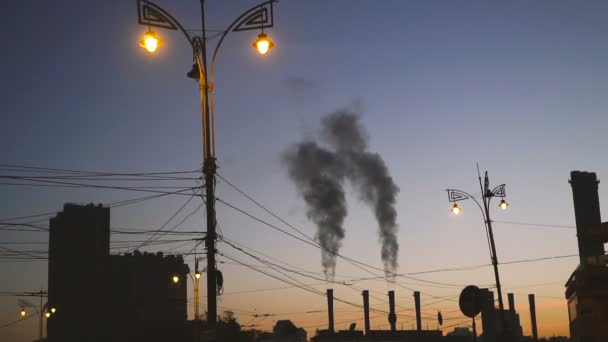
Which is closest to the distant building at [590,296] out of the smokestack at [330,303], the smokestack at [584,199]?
the smokestack at [330,303]

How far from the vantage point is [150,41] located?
1562 centimetres

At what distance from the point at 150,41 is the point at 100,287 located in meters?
126

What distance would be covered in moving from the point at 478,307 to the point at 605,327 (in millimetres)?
5482

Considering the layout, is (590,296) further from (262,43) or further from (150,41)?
(150,41)

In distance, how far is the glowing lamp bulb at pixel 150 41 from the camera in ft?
51.0

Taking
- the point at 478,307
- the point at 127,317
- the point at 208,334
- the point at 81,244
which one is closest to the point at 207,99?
the point at 208,334

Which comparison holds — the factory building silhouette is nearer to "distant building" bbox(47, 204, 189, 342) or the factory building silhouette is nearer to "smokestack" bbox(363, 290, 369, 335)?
"distant building" bbox(47, 204, 189, 342)

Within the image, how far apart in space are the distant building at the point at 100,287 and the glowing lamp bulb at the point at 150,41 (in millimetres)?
107819

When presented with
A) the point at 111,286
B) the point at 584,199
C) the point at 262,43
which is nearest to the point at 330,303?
the point at 584,199

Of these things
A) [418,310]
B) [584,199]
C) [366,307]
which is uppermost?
[584,199]

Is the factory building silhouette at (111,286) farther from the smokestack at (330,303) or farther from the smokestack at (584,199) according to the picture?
the smokestack at (330,303)

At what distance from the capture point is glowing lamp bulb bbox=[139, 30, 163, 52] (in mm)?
15555

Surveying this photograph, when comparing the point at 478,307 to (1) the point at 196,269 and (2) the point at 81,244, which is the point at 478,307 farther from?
(2) the point at 81,244

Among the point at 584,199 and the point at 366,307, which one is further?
the point at 584,199
